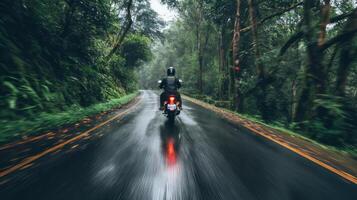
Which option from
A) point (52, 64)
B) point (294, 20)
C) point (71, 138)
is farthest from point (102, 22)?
point (294, 20)

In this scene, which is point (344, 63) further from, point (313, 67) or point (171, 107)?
point (171, 107)

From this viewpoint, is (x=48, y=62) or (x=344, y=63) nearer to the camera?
(x=344, y=63)

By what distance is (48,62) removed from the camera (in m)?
10.9

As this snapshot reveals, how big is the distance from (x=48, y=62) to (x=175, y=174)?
10144mm

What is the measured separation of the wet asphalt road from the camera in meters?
3.02

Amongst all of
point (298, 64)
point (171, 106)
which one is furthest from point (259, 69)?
point (171, 106)

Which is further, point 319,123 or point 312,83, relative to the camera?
point 312,83

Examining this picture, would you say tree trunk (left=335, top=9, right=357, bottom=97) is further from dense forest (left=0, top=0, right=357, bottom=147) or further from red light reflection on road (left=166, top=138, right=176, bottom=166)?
red light reflection on road (left=166, top=138, right=176, bottom=166)

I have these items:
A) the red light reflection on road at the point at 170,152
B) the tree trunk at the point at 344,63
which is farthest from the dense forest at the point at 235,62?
the red light reflection on road at the point at 170,152

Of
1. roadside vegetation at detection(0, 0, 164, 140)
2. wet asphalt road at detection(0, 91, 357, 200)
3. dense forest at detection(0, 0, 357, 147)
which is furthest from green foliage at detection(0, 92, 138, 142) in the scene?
wet asphalt road at detection(0, 91, 357, 200)

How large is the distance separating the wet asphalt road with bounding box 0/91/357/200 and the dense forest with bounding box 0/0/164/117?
4.24 metres

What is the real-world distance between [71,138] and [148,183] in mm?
3759

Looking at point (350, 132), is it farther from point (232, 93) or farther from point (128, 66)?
point (128, 66)

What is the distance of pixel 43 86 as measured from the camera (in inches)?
346
